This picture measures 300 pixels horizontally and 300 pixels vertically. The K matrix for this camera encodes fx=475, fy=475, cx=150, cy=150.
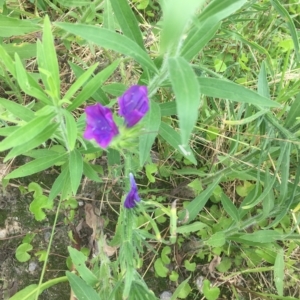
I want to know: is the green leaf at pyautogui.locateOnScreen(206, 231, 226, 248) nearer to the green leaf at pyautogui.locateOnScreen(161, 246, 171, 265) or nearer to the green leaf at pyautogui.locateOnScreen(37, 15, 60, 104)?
the green leaf at pyautogui.locateOnScreen(161, 246, 171, 265)

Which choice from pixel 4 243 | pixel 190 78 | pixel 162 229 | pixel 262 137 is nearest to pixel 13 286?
pixel 4 243

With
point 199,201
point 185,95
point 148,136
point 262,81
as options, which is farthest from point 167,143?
point 185,95

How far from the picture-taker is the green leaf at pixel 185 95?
2.82 feet

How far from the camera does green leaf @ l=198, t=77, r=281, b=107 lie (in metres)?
1.11

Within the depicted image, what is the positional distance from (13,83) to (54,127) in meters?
0.67

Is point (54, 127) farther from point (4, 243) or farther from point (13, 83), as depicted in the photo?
point (4, 243)

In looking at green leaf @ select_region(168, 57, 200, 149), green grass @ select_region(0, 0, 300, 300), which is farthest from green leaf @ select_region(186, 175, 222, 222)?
green leaf @ select_region(168, 57, 200, 149)

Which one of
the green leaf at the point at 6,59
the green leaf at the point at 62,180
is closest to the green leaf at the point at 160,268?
the green leaf at the point at 62,180

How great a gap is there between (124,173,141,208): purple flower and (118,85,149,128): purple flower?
0.19 metres

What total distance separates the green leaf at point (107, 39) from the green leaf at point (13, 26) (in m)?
0.53

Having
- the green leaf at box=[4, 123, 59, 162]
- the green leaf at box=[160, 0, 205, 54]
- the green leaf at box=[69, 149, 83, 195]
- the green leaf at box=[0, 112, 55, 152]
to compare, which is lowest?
the green leaf at box=[69, 149, 83, 195]

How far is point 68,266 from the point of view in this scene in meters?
1.79

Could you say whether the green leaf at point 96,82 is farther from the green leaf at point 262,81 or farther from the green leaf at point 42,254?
the green leaf at point 42,254

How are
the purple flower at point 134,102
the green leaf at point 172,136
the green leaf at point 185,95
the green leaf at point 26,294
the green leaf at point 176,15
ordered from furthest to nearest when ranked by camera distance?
the green leaf at point 26,294
the green leaf at point 172,136
the purple flower at point 134,102
the green leaf at point 185,95
the green leaf at point 176,15
